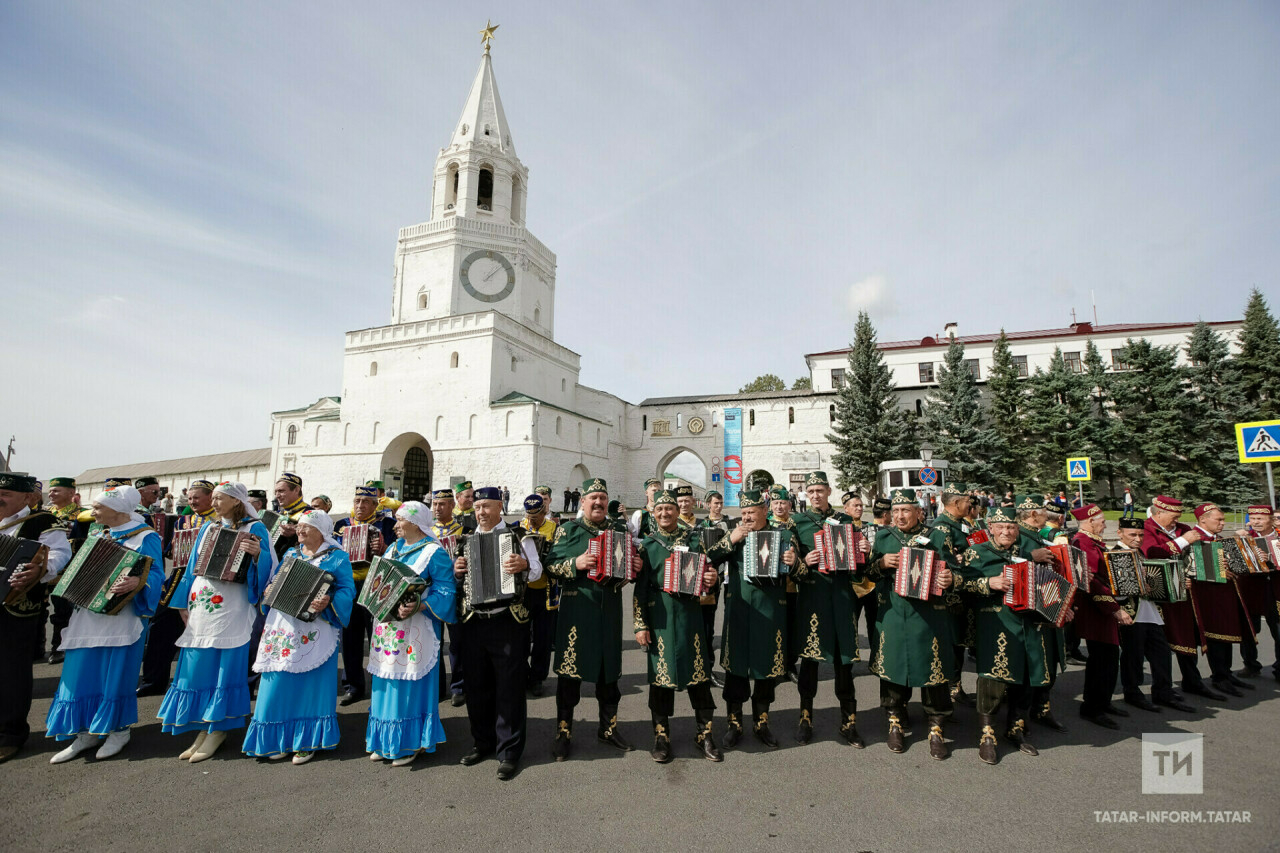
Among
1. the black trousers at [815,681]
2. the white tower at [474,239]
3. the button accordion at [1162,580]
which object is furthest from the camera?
the white tower at [474,239]

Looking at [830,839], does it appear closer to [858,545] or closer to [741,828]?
[741,828]

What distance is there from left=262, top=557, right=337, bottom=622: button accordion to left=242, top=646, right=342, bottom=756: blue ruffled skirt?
492mm

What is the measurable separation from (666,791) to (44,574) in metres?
4.93

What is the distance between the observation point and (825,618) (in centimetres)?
522

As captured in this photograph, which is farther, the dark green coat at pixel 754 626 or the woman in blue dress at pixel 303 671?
the dark green coat at pixel 754 626

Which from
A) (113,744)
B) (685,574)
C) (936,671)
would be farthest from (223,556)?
(936,671)

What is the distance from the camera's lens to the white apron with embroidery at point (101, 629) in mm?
4562

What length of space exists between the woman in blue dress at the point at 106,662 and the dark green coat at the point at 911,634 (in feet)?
19.2

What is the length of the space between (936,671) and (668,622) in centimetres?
213

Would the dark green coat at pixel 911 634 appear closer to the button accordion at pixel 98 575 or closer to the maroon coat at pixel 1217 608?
the maroon coat at pixel 1217 608

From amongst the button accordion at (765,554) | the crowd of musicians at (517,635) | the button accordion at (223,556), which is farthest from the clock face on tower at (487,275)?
the button accordion at (765,554)

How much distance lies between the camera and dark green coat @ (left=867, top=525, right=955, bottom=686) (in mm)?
4746

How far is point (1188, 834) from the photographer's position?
3645mm

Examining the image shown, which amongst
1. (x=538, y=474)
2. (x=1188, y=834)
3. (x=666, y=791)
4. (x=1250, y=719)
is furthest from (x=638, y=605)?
(x=538, y=474)
